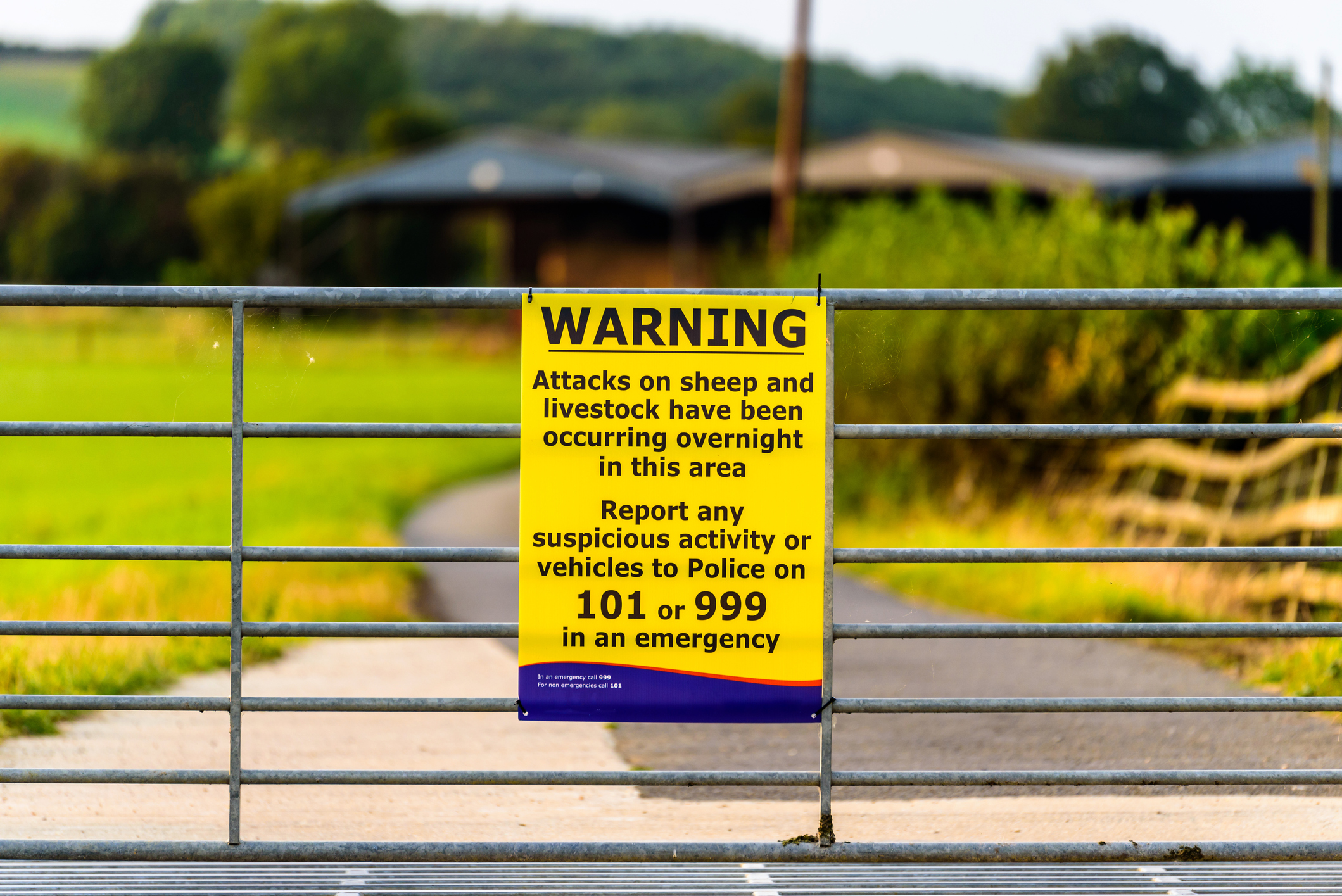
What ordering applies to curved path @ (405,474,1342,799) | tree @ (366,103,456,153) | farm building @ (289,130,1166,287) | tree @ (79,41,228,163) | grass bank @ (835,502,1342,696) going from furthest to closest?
1. tree @ (366,103,456,153)
2. tree @ (79,41,228,163)
3. farm building @ (289,130,1166,287)
4. grass bank @ (835,502,1342,696)
5. curved path @ (405,474,1342,799)

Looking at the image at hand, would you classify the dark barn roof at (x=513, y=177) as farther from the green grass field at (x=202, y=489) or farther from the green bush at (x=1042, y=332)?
the green bush at (x=1042, y=332)

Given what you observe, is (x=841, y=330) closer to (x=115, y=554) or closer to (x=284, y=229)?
(x=115, y=554)

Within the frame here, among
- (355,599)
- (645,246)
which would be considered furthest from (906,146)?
(355,599)

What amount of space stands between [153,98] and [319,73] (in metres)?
51.6

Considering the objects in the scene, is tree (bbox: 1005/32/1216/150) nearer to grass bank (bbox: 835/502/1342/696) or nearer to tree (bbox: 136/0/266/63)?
tree (bbox: 136/0/266/63)

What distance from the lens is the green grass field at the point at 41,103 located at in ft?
242

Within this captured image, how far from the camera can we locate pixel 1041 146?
6206cm

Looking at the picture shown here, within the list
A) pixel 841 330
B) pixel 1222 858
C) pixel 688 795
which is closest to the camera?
pixel 1222 858

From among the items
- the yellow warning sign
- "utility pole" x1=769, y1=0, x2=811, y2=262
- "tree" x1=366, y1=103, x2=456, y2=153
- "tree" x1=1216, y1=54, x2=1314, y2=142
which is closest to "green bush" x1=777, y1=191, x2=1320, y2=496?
the yellow warning sign

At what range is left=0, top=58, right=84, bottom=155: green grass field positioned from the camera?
242ft

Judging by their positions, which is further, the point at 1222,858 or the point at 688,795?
the point at 688,795

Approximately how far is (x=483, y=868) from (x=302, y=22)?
133 meters

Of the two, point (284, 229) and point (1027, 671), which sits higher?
point (284, 229)

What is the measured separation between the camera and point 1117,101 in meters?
120
